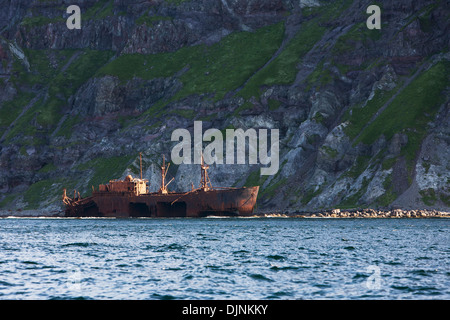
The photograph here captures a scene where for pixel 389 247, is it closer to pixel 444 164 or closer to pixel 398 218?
pixel 398 218

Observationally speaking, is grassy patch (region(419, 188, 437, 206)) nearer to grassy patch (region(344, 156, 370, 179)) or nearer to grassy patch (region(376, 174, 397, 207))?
grassy patch (region(376, 174, 397, 207))

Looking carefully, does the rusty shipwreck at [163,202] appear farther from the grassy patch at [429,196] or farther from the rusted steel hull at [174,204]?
the grassy patch at [429,196]

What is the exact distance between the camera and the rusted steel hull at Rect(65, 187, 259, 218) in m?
166

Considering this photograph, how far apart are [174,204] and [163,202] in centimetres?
324

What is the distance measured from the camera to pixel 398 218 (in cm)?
15350

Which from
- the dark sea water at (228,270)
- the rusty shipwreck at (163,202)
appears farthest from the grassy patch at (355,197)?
the dark sea water at (228,270)

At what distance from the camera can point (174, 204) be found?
172750 mm

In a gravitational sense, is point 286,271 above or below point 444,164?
below

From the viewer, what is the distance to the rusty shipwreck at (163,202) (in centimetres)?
16638

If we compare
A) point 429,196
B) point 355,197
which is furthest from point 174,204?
point 429,196

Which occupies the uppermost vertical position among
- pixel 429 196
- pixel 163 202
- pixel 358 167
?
pixel 358 167

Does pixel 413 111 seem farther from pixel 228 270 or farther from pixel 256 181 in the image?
pixel 228 270
